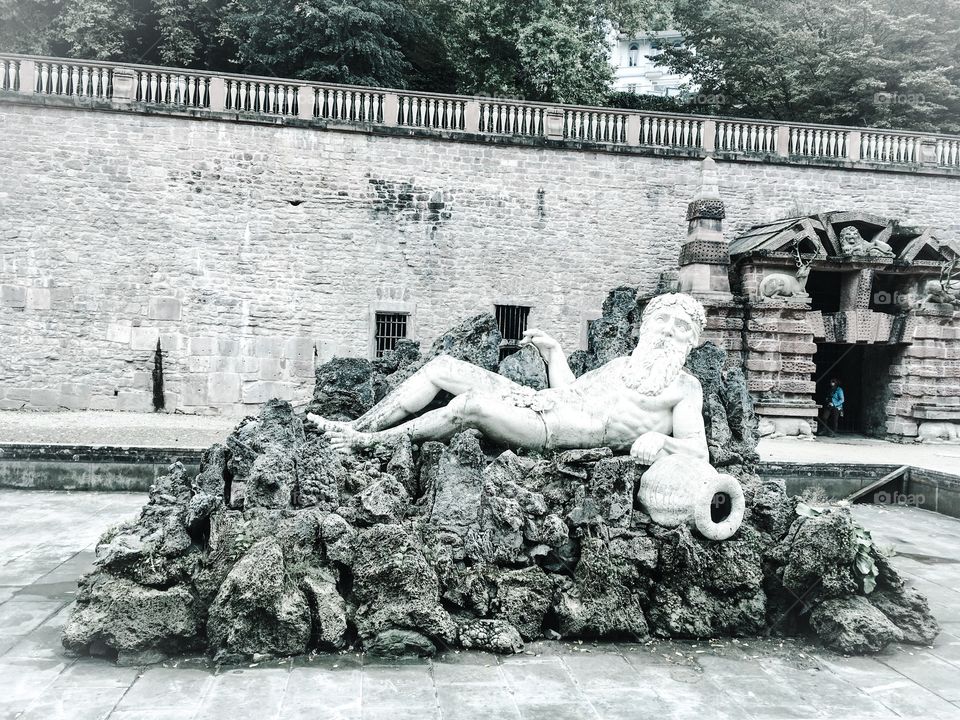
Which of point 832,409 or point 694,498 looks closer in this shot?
point 694,498

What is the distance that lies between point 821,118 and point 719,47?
11.3 ft

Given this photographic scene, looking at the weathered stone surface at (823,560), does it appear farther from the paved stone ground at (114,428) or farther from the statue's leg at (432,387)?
the paved stone ground at (114,428)

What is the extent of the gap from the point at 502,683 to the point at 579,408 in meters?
2.22

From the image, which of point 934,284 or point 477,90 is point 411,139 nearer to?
point 477,90

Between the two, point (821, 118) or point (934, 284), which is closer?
point (934, 284)

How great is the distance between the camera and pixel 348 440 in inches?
232

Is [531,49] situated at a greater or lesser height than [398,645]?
greater

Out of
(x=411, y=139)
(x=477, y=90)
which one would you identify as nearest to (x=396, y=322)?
(x=411, y=139)

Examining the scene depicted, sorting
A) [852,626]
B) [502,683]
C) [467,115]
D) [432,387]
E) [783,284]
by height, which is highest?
[467,115]

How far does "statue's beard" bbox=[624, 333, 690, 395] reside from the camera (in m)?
5.92

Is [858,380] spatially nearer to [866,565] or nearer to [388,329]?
[388,329]

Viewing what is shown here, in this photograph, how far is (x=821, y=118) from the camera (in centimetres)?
2142

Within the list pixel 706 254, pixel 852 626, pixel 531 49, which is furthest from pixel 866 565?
pixel 531 49

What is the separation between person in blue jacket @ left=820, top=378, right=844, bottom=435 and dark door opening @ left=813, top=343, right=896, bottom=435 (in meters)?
0.20
